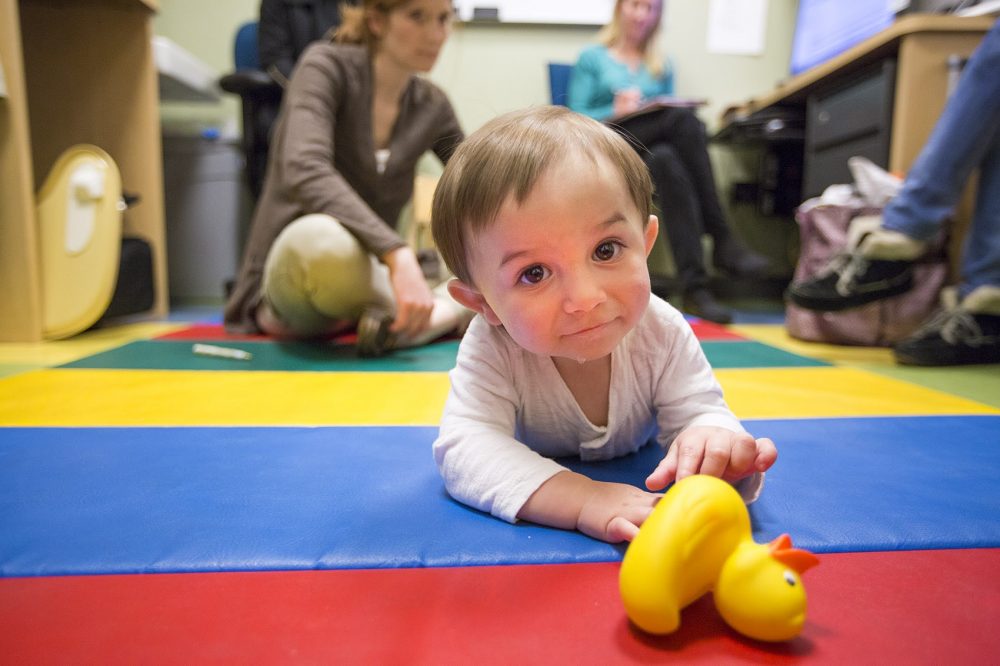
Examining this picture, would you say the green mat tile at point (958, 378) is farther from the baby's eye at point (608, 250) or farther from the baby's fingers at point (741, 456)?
the baby's eye at point (608, 250)

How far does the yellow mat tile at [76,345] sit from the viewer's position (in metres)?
1.37


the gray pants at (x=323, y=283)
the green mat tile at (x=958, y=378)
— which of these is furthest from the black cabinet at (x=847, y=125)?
the gray pants at (x=323, y=283)

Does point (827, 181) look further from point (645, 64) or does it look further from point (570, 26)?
point (570, 26)

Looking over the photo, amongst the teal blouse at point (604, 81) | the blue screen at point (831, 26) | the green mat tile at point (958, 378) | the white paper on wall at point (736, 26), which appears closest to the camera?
the green mat tile at point (958, 378)

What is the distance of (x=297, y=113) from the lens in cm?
137

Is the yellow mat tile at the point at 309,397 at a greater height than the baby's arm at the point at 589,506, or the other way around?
the baby's arm at the point at 589,506

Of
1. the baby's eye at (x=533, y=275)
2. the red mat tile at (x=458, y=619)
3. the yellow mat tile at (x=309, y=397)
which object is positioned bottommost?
the yellow mat tile at (x=309, y=397)

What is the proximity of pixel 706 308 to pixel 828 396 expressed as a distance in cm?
112

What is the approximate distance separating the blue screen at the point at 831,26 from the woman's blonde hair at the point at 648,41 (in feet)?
2.09

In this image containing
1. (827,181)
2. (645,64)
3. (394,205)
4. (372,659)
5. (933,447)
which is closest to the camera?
(372,659)

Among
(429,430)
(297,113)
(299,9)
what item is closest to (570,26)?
(299,9)

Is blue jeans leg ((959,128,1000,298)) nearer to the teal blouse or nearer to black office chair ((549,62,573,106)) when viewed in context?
the teal blouse

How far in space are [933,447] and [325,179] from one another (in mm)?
1111

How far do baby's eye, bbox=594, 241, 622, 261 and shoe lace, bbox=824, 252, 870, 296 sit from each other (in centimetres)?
114
